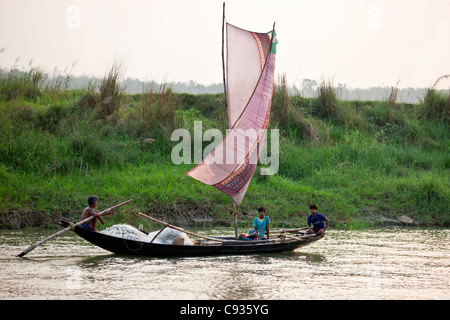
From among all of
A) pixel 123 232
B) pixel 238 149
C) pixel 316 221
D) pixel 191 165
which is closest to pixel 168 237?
pixel 123 232

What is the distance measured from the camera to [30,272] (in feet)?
22.2

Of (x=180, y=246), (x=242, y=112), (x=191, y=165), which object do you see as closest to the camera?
(x=180, y=246)

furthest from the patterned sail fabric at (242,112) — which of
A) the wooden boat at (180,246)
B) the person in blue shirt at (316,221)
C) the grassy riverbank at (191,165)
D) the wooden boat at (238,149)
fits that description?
the grassy riverbank at (191,165)

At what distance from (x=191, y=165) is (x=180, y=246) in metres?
5.55

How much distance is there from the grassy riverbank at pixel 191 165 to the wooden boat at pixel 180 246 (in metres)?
2.77

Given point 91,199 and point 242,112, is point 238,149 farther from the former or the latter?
point 91,199

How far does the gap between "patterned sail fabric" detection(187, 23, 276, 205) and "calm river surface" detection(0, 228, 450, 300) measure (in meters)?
1.35

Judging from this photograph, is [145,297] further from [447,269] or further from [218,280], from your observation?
[447,269]

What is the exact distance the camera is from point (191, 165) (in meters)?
13.3

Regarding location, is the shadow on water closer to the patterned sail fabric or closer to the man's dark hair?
the man's dark hair

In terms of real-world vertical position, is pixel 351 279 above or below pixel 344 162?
below

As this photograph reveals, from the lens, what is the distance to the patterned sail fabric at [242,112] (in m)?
8.62
